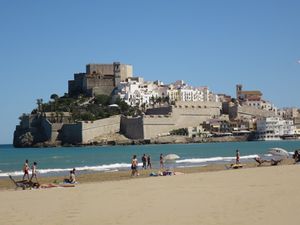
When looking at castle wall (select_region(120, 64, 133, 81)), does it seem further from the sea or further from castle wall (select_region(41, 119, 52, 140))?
the sea

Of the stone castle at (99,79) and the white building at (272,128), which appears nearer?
the white building at (272,128)

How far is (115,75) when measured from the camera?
338 feet

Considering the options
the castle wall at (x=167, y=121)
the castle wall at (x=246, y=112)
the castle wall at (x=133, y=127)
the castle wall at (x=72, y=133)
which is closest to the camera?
the castle wall at (x=72, y=133)

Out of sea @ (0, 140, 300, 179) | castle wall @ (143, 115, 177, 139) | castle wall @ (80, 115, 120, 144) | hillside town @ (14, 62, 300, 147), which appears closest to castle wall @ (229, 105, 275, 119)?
hillside town @ (14, 62, 300, 147)

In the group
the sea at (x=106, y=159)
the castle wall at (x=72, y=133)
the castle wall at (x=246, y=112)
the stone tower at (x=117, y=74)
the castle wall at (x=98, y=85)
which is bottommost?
the sea at (x=106, y=159)

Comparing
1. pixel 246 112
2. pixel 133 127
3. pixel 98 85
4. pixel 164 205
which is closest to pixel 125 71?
pixel 98 85

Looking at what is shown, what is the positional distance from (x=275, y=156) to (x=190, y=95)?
71554 mm

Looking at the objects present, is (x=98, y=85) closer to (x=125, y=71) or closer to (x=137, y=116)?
(x=125, y=71)

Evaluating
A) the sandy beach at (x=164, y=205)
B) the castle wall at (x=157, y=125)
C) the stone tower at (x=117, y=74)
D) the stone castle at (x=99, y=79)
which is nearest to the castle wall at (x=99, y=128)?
the castle wall at (x=157, y=125)

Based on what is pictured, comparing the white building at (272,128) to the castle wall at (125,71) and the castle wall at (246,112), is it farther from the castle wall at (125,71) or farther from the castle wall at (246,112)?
the castle wall at (125,71)

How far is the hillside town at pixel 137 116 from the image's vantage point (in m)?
81.9

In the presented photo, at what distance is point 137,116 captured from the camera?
86188 millimetres

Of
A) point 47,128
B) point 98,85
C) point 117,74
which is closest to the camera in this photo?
point 47,128

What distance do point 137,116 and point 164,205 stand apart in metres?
76.2
